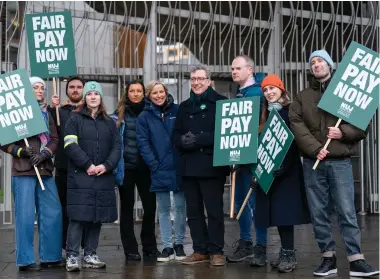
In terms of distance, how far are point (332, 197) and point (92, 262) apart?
226 centimetres

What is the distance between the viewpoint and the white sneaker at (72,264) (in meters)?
6.48

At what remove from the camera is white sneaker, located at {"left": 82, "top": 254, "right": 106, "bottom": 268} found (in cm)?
662

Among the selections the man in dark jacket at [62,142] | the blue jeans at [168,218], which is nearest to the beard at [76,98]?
the man in dark jacket at [62,142]

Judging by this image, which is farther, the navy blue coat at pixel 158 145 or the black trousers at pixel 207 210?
the navy blue coat at pixel 158 145

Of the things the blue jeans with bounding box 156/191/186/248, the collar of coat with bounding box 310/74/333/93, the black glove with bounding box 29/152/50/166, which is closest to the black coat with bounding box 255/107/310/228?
the collar of coat with bounding box 310/74/333/93

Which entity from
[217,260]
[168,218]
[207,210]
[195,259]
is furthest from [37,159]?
[217,260]

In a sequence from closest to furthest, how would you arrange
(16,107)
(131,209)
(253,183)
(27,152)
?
(253,183) → (27,152) → (16,107) → (131,209)

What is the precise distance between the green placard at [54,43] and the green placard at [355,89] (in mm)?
2790

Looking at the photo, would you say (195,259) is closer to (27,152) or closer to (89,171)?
(89,171)

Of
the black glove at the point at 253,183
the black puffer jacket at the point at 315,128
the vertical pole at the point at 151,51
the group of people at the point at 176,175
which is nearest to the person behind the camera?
the black puffer jacket at the point at 315,128

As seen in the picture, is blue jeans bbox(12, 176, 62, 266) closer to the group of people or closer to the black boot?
the group of people

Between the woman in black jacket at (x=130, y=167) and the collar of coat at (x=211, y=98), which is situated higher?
the collar of coat at (x=211, y=98)

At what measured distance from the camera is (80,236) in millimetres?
6668

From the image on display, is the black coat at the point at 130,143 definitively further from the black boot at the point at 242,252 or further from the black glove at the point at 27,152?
the black boot at the point at 242,252
